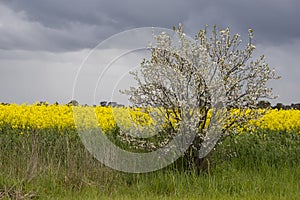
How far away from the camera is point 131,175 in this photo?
356 inches

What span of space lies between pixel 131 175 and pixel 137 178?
0.22 metres

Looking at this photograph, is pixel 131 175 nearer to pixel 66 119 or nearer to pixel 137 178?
pixel 137 178

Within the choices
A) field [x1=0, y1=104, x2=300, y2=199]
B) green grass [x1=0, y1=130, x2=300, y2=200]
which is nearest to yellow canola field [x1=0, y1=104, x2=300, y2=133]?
field [x1=0, y1=104, x2=300, y2=199]

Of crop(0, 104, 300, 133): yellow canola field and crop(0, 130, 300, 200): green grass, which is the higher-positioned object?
crop(0, 104, 300, 133): yellow canola field

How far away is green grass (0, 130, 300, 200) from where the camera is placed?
7961 mm

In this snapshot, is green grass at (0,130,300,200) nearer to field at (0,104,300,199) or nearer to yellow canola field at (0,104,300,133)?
field at (0,104,300,199)

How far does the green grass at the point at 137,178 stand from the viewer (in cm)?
796

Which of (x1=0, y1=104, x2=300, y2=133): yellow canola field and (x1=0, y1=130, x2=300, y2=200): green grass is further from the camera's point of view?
(x1=0, y1=104, x2=300, y2=133): yellow canola field

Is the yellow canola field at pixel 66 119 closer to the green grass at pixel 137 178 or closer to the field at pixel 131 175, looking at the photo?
the field at pixel 131 175

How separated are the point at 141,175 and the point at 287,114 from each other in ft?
24.3

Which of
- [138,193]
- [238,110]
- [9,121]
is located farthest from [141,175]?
[9,121]

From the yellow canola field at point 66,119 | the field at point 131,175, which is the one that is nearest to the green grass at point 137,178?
the field at point 131,175

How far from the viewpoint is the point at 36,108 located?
48.6ft

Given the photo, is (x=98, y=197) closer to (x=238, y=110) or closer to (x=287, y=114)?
(x=238, y=110)
